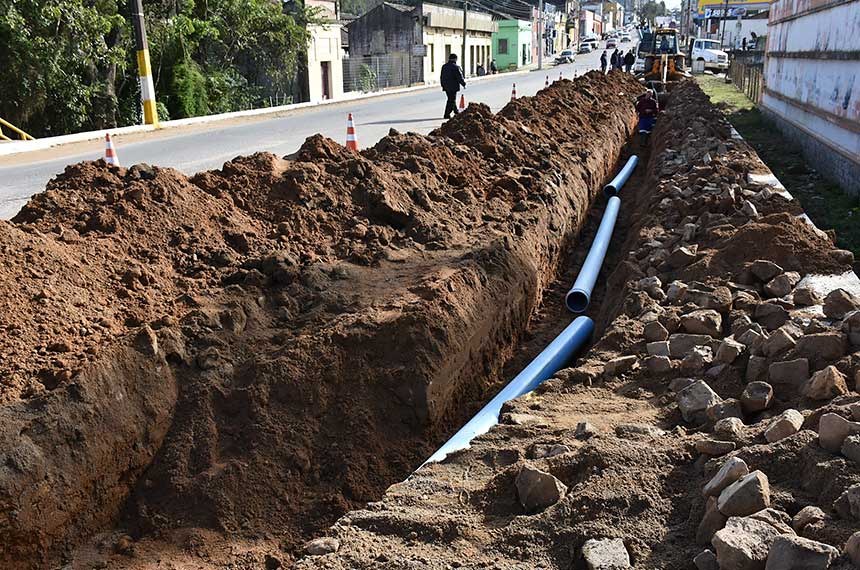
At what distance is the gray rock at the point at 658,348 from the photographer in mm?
4379

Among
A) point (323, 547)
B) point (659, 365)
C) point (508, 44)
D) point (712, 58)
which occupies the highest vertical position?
point (508, 44)

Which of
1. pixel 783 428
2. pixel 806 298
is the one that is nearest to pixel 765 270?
pixel 806 298

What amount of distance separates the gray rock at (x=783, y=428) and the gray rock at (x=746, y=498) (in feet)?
1.69

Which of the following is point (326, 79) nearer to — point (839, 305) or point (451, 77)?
point (451, 77)

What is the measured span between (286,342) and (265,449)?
2.31 ft

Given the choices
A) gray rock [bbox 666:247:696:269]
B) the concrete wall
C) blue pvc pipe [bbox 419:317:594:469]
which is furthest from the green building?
blue pvc pipe [bbox 419:317:594:469]

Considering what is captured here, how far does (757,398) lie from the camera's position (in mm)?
3506

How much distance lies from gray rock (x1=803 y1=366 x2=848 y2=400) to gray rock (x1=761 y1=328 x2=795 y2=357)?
48cm

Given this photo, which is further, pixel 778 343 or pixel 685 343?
pixel 685 343

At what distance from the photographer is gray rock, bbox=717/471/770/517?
246cm

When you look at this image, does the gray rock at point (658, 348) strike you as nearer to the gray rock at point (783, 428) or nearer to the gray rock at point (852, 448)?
the gray rock at point (783, 428)

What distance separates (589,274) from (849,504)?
4499 mm

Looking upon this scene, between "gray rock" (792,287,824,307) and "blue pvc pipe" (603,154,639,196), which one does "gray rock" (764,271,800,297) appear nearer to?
"gray rock" (792,287,824,307)

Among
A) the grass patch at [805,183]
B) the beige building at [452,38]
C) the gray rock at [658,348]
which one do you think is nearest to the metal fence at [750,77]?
the grass patch at [805,183]
